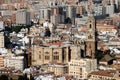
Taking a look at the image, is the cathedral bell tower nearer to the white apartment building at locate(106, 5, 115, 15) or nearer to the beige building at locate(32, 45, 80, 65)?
the beige building at locate(32, 45, 80, 65)

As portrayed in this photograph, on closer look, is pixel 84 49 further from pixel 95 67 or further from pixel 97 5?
pixel 97 5

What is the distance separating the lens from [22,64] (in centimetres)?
2520

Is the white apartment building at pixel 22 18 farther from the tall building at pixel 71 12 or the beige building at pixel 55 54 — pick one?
the beige building at pixel 55 54

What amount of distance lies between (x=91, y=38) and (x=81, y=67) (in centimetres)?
361

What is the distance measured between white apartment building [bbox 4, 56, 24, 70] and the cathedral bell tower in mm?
3486

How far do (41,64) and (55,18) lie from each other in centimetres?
1949

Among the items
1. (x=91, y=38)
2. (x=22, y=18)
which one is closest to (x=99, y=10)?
(x=22, y=18)

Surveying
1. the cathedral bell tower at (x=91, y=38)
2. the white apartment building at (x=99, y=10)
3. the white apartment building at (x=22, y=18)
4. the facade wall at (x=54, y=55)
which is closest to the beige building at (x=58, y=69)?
the facade wall at (x=54, y=55)

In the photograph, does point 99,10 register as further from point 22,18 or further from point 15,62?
point 15,62

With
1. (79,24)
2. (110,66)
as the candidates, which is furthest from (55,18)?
(110,66)

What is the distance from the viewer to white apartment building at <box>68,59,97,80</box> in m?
23.2

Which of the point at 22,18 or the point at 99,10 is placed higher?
the point at 99,10

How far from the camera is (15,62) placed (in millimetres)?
25453

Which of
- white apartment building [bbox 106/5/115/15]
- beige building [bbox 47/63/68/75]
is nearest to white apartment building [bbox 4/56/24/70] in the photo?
beige building [bbox 47/63/68/75]
